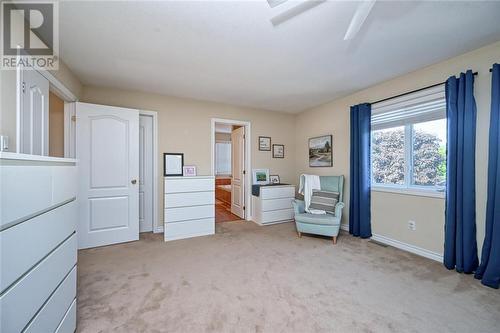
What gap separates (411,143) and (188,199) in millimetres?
3371

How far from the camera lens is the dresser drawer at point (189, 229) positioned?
3252 millimetres

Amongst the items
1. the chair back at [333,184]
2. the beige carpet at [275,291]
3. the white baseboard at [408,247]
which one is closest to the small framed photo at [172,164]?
the beige carpet at [275,291]

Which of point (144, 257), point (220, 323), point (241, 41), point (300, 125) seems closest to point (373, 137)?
point (300, 125)

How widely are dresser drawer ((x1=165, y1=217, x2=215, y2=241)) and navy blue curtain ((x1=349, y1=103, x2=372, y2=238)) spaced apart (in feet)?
7.81

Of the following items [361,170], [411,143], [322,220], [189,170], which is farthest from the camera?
[189,170]

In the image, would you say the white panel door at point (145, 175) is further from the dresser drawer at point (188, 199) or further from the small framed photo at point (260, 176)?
the small framed photo at point (260, 176)

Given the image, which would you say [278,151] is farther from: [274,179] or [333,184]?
[333,184]

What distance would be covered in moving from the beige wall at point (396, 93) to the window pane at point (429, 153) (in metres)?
0.28

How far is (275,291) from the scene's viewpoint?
6.26ft

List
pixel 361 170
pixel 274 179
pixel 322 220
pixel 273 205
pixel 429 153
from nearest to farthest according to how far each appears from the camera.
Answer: pixel 429 153, pixel 322 220, pixel 361 170, pixel 273 205, pixel 274 179

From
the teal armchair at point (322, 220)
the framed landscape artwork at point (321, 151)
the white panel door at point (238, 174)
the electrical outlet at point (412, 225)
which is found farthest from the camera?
the white panel door at point (238, 174)

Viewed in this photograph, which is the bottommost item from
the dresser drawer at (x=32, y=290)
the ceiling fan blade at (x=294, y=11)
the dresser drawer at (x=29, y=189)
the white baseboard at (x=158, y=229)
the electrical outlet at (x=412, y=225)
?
the white baseboard at (x=158, y=229)

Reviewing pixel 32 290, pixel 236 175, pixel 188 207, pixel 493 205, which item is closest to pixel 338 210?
pixel 493 205

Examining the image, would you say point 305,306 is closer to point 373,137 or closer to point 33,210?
point 33,210
